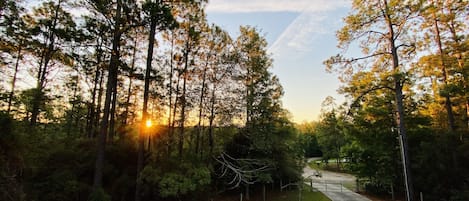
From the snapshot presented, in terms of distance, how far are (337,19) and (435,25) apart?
5.12 m

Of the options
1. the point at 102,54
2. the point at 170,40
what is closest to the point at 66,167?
the point at 102,54

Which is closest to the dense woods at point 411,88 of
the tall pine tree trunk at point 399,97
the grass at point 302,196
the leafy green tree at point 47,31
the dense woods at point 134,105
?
the tall pine tree trunk at point 399,97

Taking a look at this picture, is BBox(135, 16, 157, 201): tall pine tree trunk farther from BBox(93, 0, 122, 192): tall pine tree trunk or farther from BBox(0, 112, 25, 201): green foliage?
BBox(0, 112, 25, 201): green foliage

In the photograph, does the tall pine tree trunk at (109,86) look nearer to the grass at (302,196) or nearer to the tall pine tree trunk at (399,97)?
the grass at (302,196)

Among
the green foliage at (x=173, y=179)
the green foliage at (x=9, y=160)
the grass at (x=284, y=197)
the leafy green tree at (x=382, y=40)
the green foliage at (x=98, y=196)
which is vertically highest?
the leafy green tree at (x=382, y=40)

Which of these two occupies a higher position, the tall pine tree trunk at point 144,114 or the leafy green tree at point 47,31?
the leafy green tree at point 47,31

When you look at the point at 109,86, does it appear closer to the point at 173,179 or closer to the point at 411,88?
the point at 173,179

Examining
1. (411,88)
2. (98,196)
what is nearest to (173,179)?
(98,196)

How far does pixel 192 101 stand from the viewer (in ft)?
35.3

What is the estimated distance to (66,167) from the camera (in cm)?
772

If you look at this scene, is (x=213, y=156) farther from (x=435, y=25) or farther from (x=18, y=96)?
(x=435, y=25)

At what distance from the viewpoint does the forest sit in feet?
Result: 25.0

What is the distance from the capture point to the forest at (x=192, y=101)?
7.62 metres

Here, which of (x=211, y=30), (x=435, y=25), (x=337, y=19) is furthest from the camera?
(x=211, y=30)
